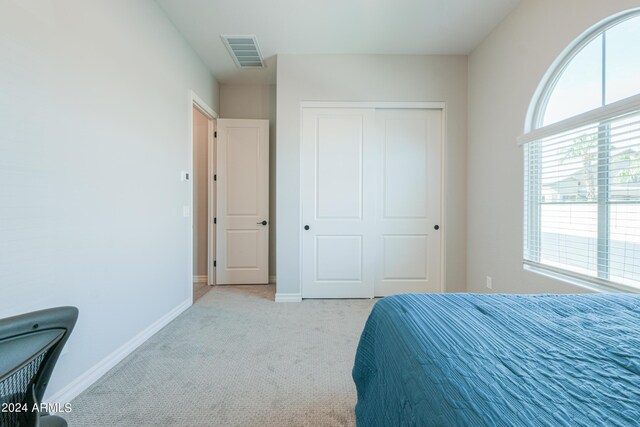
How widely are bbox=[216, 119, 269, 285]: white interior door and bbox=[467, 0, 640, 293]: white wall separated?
261cm

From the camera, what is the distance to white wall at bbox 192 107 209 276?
3.86 meters

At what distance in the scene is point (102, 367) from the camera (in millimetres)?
1730

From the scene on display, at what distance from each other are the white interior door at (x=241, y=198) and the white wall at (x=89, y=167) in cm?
107

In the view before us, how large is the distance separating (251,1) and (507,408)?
3.01 m

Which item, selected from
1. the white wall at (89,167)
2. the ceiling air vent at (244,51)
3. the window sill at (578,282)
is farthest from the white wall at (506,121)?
the white wall at (89,167)

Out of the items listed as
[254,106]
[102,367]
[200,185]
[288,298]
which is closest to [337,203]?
[288,298]

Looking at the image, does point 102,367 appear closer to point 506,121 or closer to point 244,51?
point 244,51

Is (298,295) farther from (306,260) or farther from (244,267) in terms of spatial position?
(244,267)

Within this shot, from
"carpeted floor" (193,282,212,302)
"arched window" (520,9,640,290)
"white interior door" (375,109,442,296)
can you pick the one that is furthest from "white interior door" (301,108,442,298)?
"carpeted floor" (193,282,212,302)

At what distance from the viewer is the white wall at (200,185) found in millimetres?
3855

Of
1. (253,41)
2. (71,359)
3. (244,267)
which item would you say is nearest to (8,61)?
(71,359)

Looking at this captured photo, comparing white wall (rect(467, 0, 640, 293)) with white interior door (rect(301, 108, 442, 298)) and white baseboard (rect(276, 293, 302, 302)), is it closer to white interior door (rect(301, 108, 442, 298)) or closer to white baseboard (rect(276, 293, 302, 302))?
white interior door (rect(301, 108, 442, 298))

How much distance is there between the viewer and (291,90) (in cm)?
311

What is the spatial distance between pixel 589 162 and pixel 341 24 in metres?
2.33
